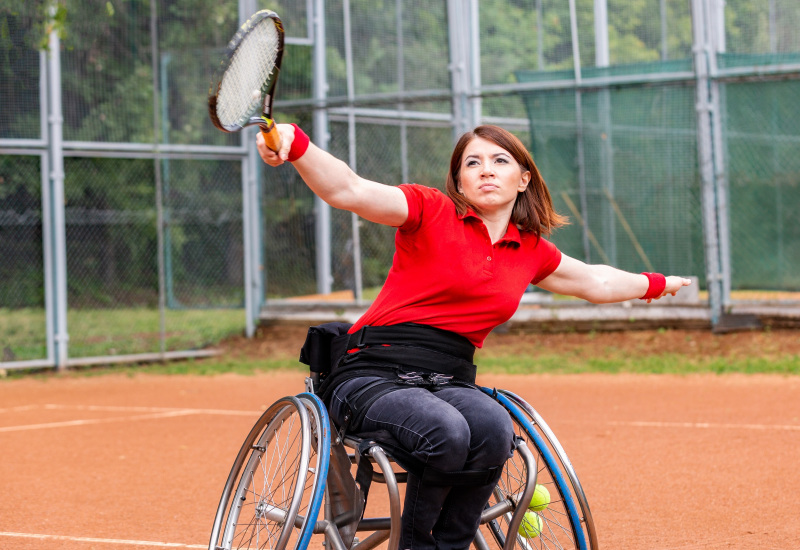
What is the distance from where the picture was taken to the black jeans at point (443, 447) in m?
2.71

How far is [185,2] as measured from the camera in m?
11.4

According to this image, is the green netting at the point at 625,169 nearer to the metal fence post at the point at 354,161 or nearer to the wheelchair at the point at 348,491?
the metal fence post at the point at 354,161

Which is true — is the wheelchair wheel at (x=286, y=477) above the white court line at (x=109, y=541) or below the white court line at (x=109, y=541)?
above

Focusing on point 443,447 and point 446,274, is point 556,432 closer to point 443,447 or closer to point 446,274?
point 446,274

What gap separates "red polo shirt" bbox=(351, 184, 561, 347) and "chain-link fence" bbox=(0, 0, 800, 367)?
722 cm

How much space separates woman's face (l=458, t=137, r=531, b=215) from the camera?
3.19 m

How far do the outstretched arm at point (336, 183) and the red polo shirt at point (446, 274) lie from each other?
11 cm

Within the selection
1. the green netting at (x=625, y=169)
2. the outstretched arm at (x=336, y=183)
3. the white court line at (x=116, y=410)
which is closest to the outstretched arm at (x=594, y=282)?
the outstretched arm at (x=336, y=183)

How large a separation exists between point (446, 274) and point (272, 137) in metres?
0.72

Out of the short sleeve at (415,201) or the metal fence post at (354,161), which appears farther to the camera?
the metal fence post at (354,161)

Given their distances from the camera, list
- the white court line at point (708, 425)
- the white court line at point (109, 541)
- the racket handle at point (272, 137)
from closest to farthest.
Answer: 1. the racket handle at point (272, 137)
2. the white court line at point (109, 541)
3. the white court line at point (708, 425)

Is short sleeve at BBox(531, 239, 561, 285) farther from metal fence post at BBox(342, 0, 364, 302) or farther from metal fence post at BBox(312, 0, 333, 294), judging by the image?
metal fence post at BBox(312, 0, 333, 294)

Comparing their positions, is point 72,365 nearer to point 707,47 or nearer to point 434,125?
point 434,125

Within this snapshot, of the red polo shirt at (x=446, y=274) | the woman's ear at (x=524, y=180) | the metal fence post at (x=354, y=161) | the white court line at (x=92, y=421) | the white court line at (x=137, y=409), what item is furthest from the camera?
the metal fence post at (x=354, y=161)
